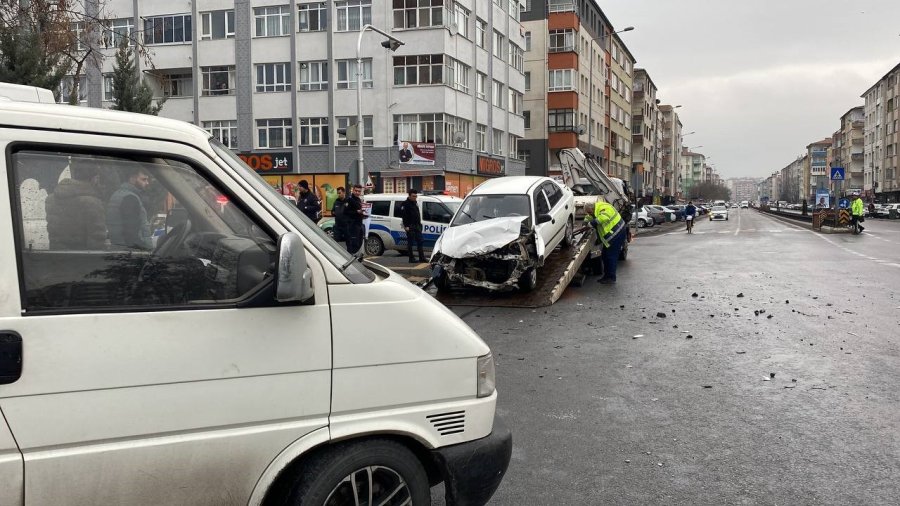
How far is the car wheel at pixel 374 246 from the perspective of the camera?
1894 centimetres

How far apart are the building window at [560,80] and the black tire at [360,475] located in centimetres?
5575

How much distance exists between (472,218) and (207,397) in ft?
32.9

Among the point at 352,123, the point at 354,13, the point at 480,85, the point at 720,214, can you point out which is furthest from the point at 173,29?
the point at 720,214

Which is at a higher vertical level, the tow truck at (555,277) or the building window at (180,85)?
the building window at (180,85)

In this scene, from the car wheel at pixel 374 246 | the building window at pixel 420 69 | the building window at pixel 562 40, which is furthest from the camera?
the building window at pixel 562 40

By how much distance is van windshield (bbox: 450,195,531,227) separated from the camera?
40.0 feet

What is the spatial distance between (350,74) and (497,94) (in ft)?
36.2

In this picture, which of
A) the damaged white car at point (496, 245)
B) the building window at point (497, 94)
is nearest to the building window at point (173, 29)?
the building window at point (497, 94)

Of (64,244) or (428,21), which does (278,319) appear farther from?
(428,21)

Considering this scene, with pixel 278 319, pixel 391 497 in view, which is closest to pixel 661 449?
pixel 391 497

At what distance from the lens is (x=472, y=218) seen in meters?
12.3

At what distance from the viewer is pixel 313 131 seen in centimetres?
3838

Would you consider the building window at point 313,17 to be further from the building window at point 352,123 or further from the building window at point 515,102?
the building window at point 515,102

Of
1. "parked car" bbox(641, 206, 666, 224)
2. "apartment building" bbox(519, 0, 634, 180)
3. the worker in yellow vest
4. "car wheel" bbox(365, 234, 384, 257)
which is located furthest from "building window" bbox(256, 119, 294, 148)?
the worker in yellow vest
